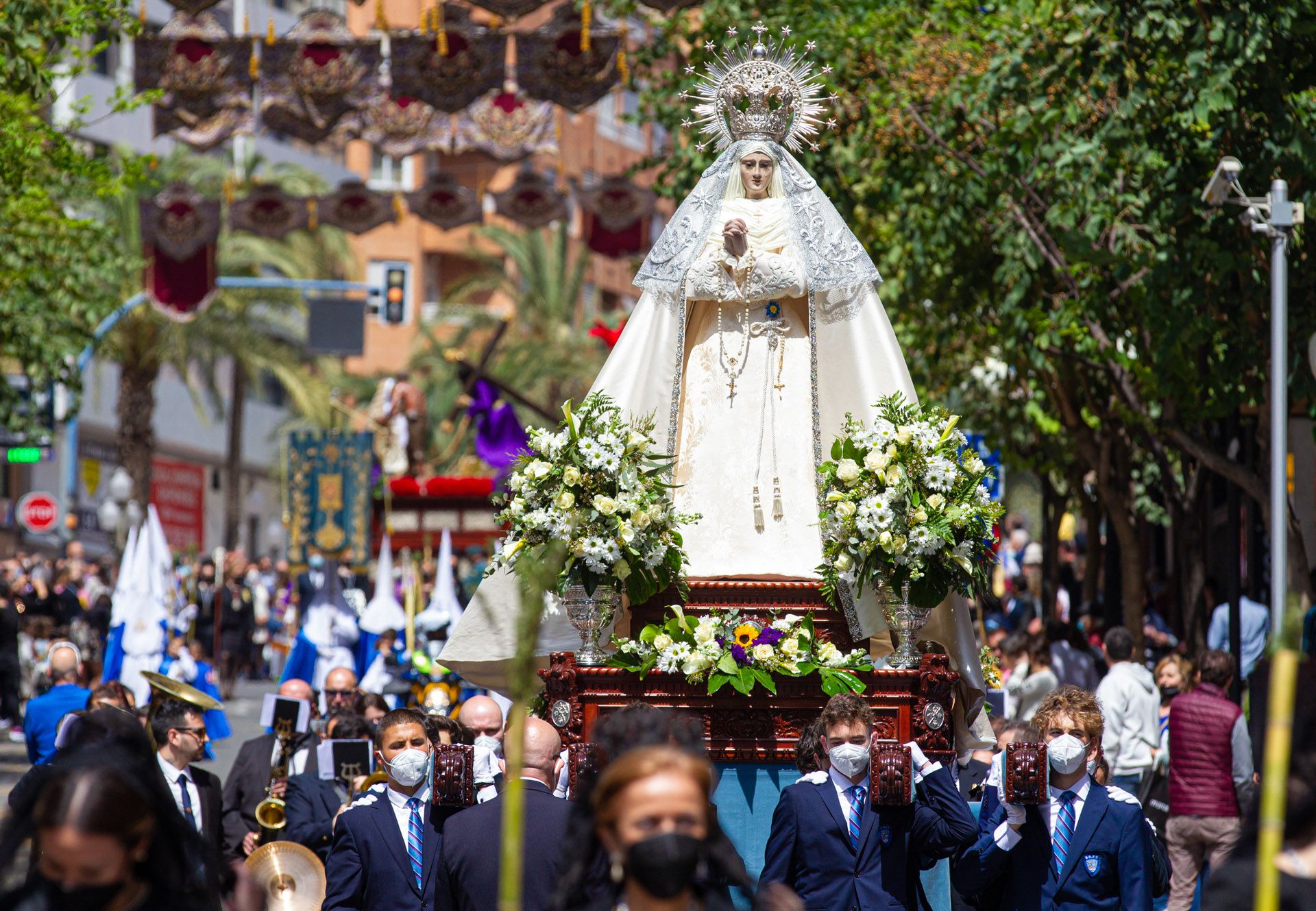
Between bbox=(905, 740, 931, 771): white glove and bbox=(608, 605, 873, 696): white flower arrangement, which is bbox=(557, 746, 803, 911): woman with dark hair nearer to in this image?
bbox=(905, 740, 931, 771): white glove

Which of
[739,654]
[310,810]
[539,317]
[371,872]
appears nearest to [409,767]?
[371,872]

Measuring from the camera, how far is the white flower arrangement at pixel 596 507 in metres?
8.54

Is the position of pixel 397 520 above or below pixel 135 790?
above

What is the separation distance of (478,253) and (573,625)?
34.5 m

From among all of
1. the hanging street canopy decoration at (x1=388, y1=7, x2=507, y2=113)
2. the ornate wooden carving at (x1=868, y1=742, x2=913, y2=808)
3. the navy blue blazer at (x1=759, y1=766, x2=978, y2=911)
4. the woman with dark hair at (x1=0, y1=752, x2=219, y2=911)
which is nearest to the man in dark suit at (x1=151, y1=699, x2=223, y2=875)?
the navy blue blazer at (x1=759, y1=766, x2=978, y2=911)

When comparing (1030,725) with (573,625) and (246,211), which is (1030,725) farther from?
(246,211)

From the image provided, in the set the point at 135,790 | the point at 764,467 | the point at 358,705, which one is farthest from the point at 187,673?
the point at 135,790

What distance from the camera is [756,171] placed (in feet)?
31.8

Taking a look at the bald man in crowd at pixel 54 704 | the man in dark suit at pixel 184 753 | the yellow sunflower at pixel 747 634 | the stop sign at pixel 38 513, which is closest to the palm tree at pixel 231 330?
the stop sign at pixel 38 513

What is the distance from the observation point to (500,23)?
70.9 feet

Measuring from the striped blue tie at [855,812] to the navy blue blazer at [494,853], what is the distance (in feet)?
3.41

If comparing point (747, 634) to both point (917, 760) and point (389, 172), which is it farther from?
point (389, 172)

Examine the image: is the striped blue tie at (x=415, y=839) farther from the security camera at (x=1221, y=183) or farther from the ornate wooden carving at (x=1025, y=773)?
the security camera at (x=1221, y=183)

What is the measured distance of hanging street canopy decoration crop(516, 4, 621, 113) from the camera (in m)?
21.2
